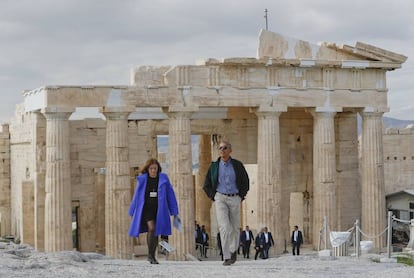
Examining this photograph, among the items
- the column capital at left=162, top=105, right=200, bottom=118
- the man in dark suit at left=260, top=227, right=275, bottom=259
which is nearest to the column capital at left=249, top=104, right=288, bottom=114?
the column capital at left=162, top=105, right=200, bottom=118

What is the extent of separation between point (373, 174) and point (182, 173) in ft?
25.2

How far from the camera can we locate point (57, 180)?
1023 inches

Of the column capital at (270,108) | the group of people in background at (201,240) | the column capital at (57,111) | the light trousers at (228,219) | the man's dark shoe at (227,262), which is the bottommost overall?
the group of people in background at (201,240)

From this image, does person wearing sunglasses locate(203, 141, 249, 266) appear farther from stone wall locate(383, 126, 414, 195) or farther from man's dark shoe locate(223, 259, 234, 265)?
stone wall locate(383, 126, 414, 195)

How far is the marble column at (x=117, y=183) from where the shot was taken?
26516 millimetres

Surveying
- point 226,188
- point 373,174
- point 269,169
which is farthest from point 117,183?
point 226,188

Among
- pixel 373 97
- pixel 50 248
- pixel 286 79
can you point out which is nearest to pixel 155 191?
pixel 50 248

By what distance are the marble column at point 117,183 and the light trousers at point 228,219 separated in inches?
523

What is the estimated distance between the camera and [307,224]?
34.8 m

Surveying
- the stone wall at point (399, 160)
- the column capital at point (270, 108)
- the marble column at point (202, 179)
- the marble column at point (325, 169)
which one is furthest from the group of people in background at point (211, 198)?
the stone wall at point (399, 160)

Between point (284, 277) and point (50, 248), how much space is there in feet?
52.4

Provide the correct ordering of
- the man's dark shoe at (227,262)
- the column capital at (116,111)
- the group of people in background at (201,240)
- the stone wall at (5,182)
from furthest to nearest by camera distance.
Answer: the stone wall at (5,182), the group of people in background at (201,240), the column capital at (116,111), the man's dark shoe at (227,262)

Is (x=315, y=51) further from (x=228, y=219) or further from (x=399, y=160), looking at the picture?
(x=228, y=219)

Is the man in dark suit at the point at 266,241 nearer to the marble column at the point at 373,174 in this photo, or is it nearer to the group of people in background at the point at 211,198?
the marble column at the point at 373,174
